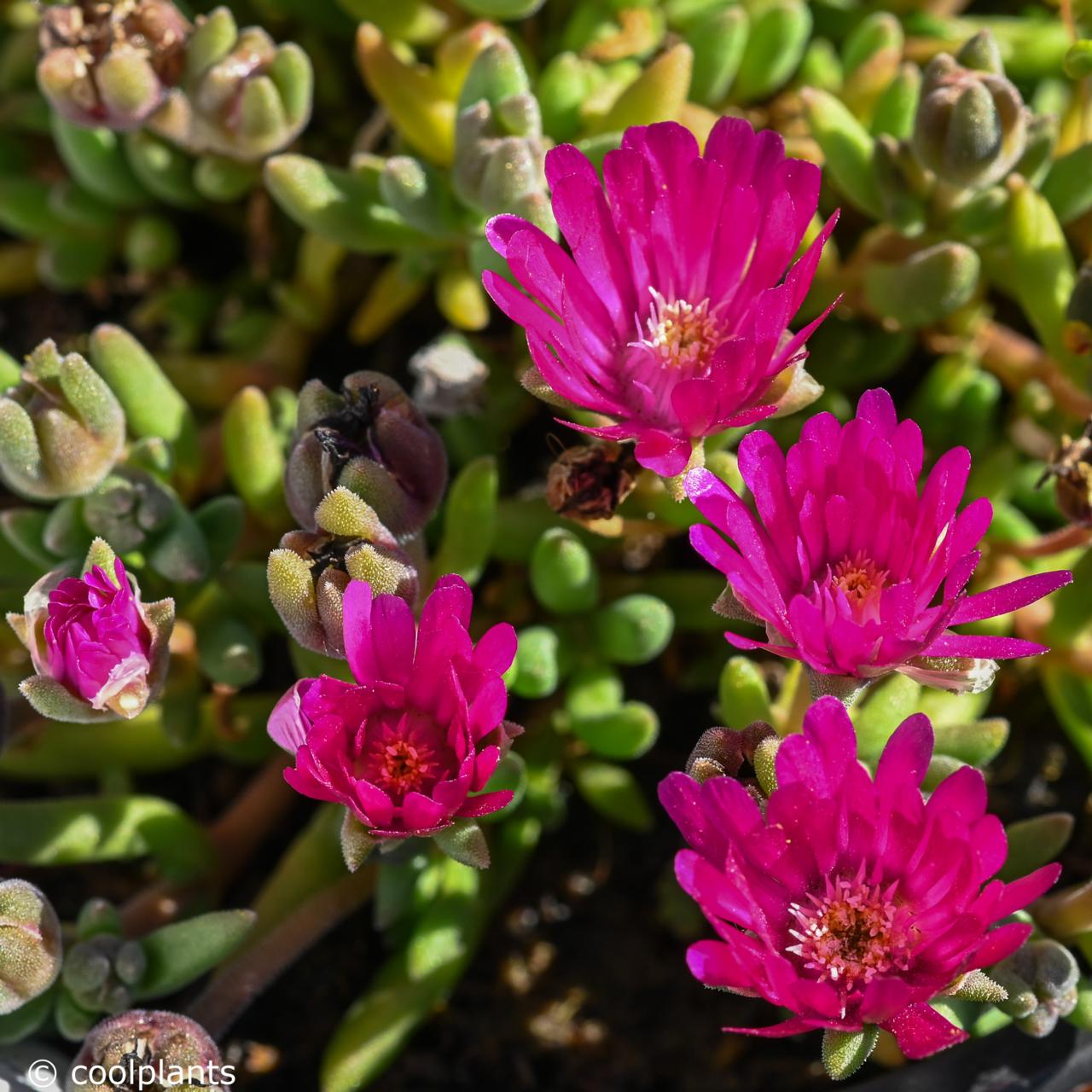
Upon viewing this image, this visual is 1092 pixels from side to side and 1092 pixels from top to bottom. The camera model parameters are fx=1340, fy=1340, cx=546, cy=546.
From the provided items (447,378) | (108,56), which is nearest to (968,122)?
(447,378)

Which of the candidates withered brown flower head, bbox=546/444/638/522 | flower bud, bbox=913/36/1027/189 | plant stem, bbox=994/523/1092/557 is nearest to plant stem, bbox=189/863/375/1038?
withered brown flower head, bbox=546/444/638/522

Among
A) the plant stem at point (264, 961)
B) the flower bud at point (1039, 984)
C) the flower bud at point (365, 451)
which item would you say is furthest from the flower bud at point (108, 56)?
the flower bud at point (1039, 984)

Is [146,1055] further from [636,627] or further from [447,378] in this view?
[447,378]

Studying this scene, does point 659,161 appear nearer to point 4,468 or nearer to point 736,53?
point 736,53

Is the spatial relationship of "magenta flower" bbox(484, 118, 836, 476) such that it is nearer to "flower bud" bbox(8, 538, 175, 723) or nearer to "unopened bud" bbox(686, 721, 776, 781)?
"unopened bud" bbox(686, 721, 776, 781)

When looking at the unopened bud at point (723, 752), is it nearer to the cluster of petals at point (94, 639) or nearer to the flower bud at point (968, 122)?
the cluster of petals at point (94, 639)

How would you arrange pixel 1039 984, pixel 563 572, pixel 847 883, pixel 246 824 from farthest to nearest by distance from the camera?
pixel 246 824 → pixel 563 572 → pixel 1039 984 → pixel 847 883
